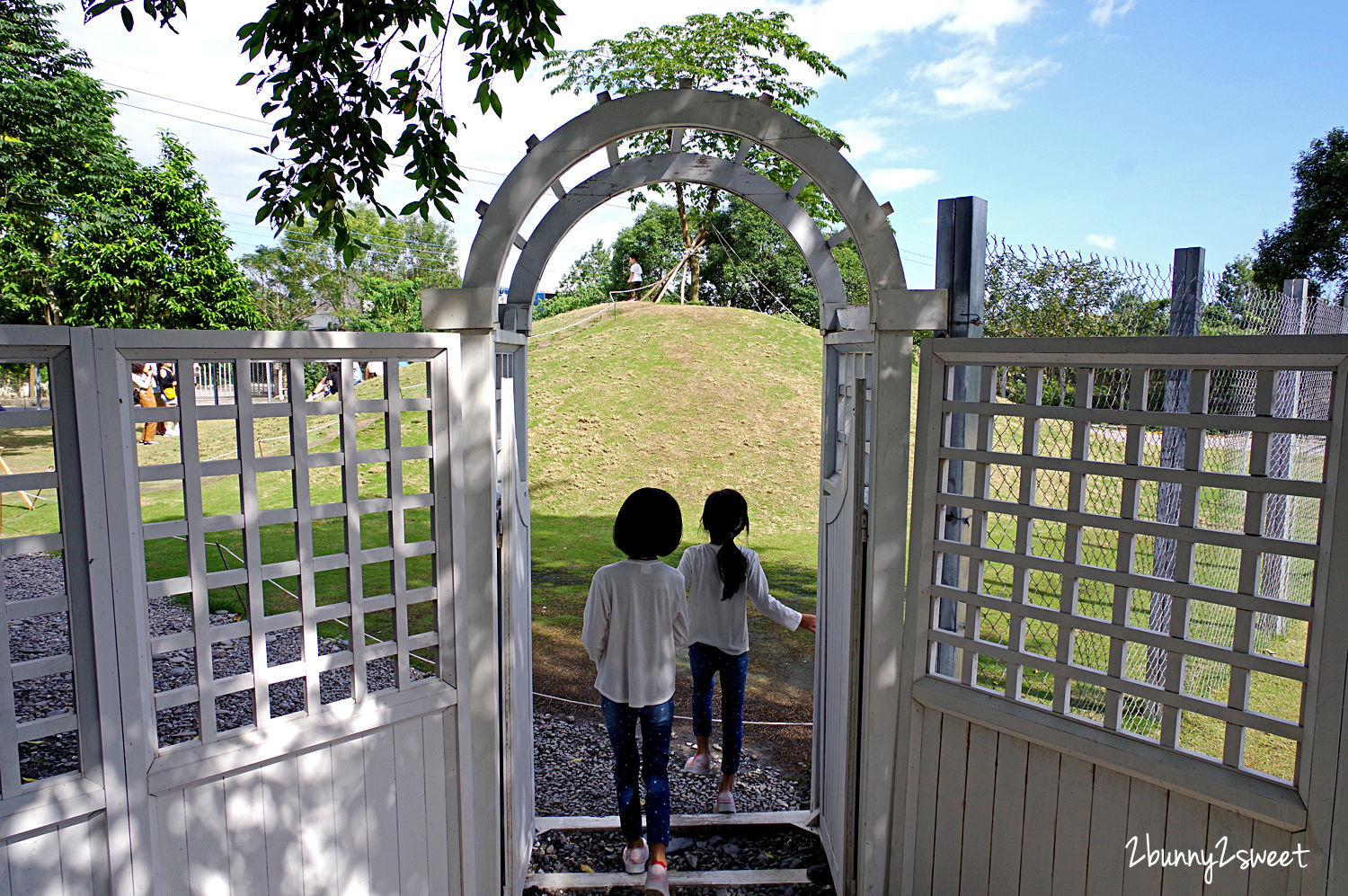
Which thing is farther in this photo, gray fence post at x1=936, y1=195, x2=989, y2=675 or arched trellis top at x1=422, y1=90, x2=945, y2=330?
gray fence post at x1=936, y1=195, x2=989, y2=675

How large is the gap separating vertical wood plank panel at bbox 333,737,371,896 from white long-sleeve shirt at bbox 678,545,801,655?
4.58 ft

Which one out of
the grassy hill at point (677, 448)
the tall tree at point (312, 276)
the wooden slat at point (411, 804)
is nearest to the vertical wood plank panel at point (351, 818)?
the wooden slat at point (411, 804)

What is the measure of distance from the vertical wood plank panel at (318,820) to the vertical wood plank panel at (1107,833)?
2.25 metres

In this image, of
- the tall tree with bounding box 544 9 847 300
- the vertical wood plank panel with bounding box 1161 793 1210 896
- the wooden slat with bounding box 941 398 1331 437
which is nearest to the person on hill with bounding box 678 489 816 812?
the wooden slat with bounding box 941 398 1331 437

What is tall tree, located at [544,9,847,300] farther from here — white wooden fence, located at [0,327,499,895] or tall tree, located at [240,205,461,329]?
tall tree, located at [240,205,461,329]

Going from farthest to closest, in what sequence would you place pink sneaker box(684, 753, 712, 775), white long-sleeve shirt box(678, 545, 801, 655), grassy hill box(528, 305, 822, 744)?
grassy hill box(528, 305, 822, 744) < pink sneaker box(684, 753, 712, 775) < white long-sleeve shirt box(678, 545, 801, 655)

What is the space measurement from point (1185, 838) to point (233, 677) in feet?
8.63

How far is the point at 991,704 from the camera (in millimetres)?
2551

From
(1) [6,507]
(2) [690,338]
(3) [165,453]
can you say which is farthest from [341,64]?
(3) [165,453]

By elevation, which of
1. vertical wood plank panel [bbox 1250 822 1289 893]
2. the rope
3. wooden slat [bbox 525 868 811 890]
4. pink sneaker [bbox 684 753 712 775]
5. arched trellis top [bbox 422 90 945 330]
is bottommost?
the rope

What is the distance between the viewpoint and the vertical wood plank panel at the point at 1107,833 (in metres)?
2.30

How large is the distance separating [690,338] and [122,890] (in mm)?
14565

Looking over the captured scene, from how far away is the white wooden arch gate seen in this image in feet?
8.61

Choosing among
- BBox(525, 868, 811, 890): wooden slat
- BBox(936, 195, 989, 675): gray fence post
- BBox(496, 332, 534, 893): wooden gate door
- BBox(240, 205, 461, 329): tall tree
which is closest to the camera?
BBox(496, 332, 534, 893): wooden gate door
